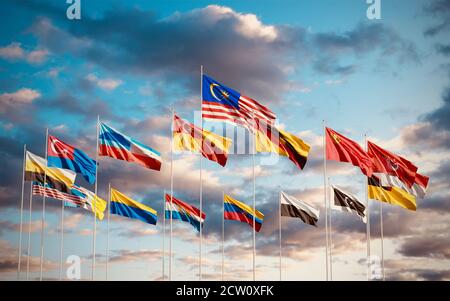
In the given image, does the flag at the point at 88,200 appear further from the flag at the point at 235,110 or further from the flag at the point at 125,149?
the flag at the point at 235,110

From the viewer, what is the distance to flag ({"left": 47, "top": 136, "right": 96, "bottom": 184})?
145ft

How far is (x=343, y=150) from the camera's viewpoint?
38.4 meters

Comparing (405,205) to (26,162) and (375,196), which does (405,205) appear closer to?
(375,196)

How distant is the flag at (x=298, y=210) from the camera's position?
50906 mm

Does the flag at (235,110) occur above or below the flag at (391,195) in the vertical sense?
above

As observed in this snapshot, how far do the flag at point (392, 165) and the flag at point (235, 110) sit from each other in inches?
371

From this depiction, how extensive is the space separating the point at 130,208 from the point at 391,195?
69.1 feet

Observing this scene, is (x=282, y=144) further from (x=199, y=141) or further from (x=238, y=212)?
(x=238, y=212)

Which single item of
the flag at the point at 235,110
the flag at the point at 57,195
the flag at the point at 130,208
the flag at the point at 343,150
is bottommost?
the flag at the point at 130,208

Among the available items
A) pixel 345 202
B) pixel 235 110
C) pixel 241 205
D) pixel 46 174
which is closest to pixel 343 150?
pixel 235 110

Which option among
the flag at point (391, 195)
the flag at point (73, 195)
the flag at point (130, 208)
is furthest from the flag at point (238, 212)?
the flag at point (73, 195)

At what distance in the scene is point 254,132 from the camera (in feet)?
118
